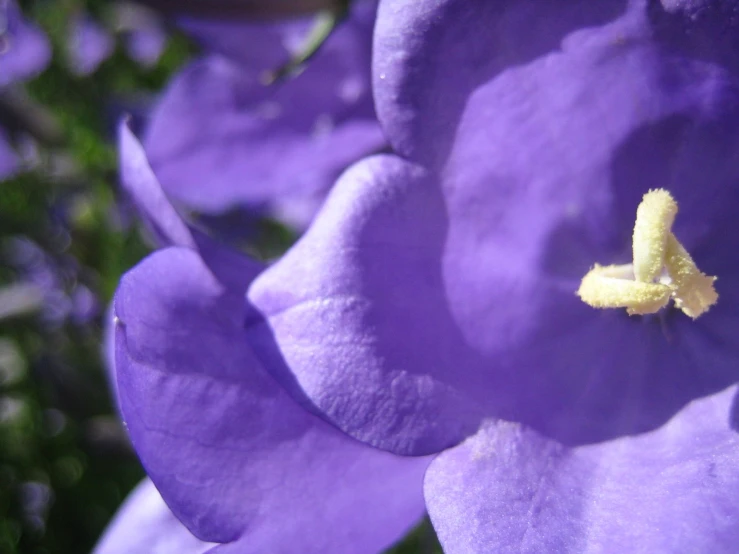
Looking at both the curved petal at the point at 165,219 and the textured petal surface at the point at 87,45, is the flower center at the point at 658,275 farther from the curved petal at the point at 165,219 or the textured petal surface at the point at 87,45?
the textured petal surface at the point at 87,45

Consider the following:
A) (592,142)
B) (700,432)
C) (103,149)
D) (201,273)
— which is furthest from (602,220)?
(103,149)

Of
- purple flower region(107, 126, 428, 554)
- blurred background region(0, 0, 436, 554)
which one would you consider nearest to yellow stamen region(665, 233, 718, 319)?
purple flower region(107, 126, 428, 554)

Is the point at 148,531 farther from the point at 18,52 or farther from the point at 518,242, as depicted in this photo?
the point at 18,52

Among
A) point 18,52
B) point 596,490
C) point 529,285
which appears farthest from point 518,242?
point 18,52

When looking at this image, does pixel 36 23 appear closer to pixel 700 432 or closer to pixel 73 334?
pixel 73 334

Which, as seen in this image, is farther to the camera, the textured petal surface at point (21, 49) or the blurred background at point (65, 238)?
the textured petal surface at point (21, 49)

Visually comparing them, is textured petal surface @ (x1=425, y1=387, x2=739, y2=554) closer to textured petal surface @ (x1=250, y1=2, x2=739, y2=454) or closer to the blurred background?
textured petal surface @ (x1=250, y1=2, x2=739, y2=454)

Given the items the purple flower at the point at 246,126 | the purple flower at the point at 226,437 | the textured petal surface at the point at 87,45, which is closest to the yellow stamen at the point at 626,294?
the purple flower at the point at 226,437

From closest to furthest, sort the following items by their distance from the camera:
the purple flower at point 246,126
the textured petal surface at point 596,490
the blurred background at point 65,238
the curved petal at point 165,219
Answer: the textured petal surface at point 596,490, the curved petal at point 165,219, the purple flower at point 246,126, the blurred background at point 65,238
